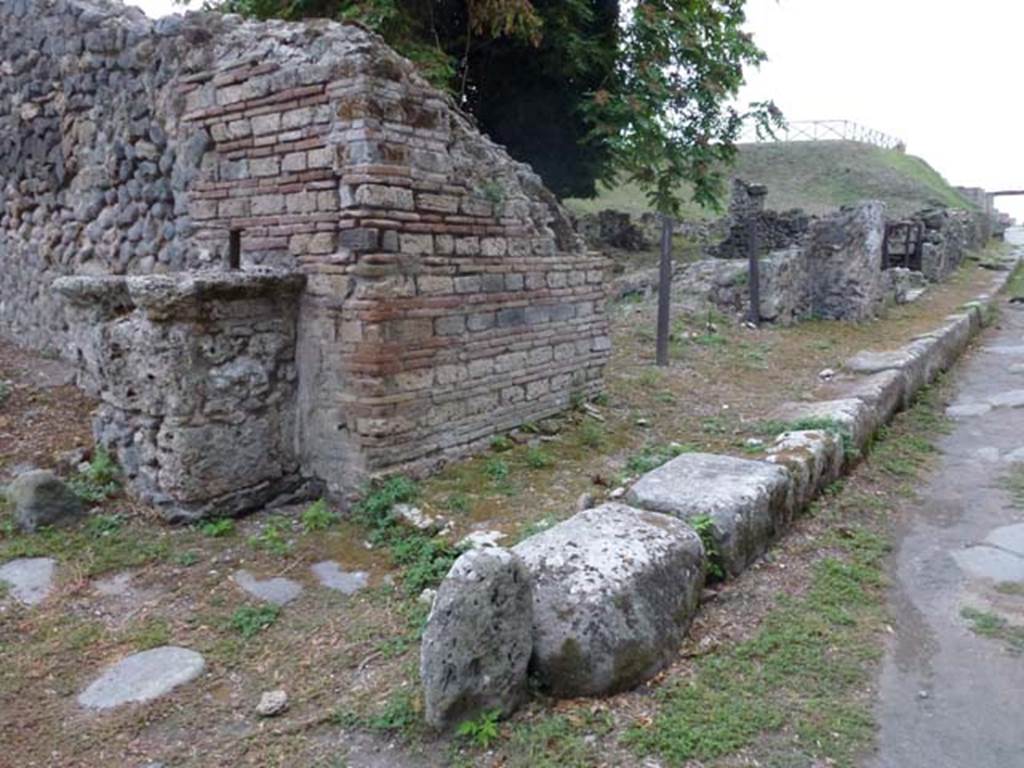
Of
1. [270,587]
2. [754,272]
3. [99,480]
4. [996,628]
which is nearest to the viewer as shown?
[996,628]

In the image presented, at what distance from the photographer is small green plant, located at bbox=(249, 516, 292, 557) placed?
12.9 ft

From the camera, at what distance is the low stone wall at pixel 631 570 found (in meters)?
2.57

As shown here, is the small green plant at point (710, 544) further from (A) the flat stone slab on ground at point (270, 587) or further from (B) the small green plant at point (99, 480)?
(B) the small green plant at point (99, 480)

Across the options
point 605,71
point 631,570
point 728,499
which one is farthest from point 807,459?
point 605,71

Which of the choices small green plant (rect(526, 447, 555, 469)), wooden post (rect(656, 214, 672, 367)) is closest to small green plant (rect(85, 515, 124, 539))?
small green plant (rect(526, 447, 555, 469))

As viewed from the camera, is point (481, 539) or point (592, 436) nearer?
point (481, 539)

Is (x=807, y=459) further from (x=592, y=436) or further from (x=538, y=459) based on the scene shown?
(x=538, y=459)

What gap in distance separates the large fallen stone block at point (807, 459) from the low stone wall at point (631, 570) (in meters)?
0.01

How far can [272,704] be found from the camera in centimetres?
274

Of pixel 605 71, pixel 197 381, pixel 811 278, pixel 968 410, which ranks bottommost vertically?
pixel 968 410

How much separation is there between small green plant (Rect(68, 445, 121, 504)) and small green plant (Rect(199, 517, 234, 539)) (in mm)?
761

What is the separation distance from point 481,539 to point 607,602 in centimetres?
109

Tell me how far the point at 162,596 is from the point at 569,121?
976 centimetres

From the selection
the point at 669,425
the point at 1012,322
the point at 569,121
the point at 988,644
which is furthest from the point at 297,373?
the point at 1012,322
